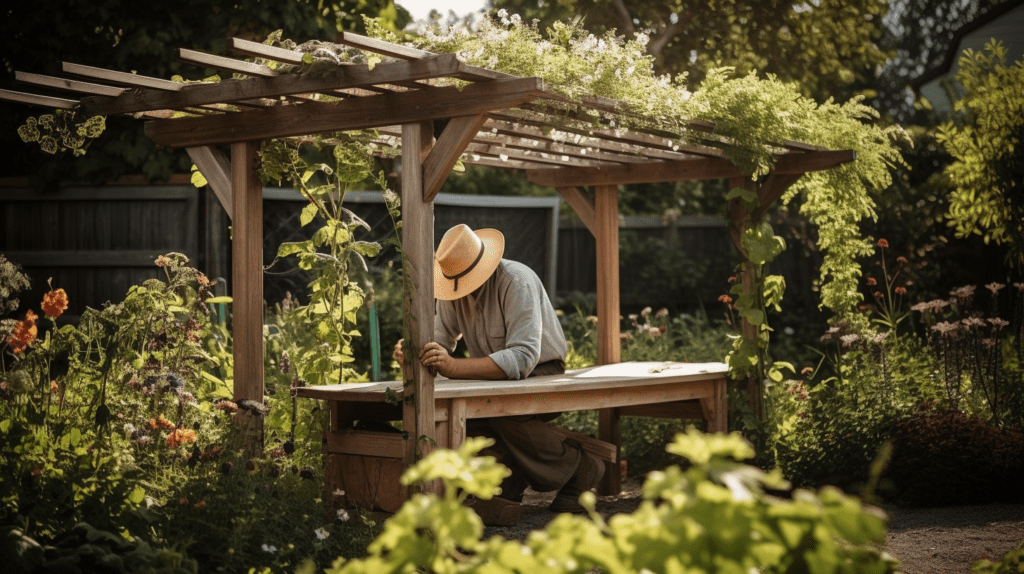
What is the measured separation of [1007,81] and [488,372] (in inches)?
209

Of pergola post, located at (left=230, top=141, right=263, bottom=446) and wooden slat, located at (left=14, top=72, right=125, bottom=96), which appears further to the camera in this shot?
pergola post, located at (left=230, top=141, right=263, bottom=446)

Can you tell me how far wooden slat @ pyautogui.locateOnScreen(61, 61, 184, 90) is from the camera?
416 centimetres

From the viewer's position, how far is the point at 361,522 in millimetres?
4500

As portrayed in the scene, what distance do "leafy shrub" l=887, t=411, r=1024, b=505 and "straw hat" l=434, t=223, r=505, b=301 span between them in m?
2.57

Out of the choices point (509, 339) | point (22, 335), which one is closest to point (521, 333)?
point (509, 339)

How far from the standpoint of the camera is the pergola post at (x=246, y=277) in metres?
4.94

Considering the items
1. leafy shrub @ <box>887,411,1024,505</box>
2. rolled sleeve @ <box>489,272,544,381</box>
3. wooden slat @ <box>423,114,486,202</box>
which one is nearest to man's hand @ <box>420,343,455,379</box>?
wooden slat @ <box>423,114,486,202</box>

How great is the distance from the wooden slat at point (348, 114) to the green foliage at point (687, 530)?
253 cm

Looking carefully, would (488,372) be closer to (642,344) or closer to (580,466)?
(580,466)

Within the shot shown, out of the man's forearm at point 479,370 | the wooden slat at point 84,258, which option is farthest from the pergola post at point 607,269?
the wooden slat at point 84,258

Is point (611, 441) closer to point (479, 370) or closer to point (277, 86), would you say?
point (479, 370)

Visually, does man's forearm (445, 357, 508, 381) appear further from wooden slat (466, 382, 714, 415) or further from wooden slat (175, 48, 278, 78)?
wooden slat (175, 48, 278, 78)

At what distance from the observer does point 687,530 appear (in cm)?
153

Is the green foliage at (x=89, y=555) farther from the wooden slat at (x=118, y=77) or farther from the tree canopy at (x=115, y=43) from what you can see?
the tree canopy at (x=115, y=43)
